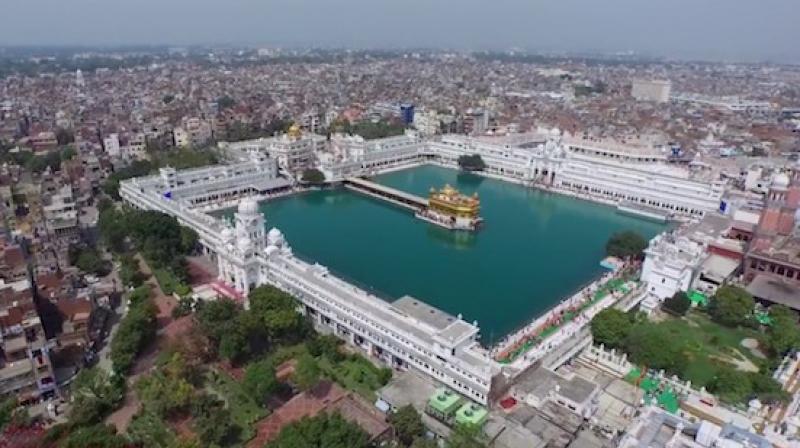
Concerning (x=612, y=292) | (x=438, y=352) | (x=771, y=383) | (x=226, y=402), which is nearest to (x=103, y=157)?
(x=226, y=402)

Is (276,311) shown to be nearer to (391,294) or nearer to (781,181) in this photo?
(391,294)

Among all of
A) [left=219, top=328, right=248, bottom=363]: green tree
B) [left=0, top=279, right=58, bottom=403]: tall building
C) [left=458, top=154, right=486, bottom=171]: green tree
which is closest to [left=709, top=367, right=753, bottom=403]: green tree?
[left=219, top=328, right=248, bottom=363]: green tree

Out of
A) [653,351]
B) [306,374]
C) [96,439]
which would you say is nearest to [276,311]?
[306,374]

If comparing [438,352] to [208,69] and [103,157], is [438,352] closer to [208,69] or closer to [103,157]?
[103,157]

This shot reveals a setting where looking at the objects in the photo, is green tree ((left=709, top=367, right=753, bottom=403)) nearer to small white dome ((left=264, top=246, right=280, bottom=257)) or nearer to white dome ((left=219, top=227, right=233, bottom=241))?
small white dome ((left=264, top=246, right=280, bottom=257))

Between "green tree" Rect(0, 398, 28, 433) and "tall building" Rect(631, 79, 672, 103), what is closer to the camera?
"green tree" Rect(0, 398, 28, 433)

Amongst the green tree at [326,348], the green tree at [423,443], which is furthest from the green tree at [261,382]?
the green tree at [423,443]
